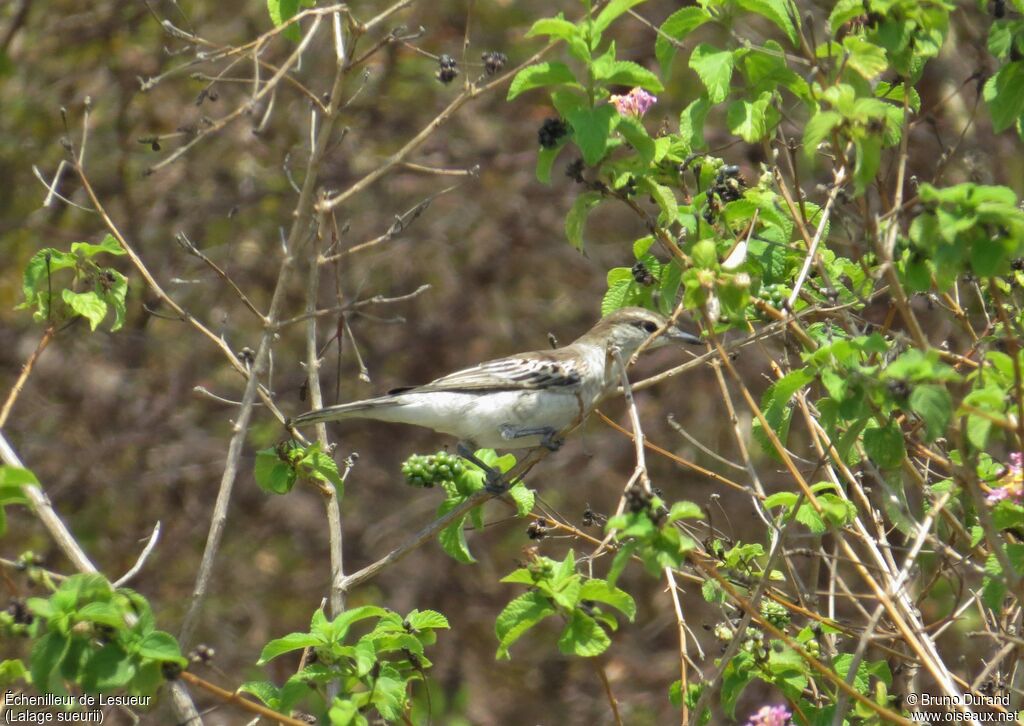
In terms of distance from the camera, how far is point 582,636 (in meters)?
3.89

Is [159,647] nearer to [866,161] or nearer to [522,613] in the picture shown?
[522,613]

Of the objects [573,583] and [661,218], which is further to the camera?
[661,218]

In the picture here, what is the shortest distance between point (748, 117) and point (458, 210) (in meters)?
8.32

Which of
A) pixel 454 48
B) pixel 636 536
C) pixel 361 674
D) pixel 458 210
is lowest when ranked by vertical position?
pixel 458 210

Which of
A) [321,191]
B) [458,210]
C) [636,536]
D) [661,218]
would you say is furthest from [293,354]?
[636,536]

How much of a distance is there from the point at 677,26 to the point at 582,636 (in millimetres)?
2170

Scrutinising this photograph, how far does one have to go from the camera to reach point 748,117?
13.8ft

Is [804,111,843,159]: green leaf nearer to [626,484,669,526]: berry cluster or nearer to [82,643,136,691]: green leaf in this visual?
[626,484,669,526]: berry cluster

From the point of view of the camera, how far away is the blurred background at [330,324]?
1077cm

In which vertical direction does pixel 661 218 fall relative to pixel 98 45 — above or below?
above

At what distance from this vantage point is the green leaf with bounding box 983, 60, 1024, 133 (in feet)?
13.2

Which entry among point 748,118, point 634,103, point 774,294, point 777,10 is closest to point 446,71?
point 634,103

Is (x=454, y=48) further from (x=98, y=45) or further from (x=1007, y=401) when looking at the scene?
(x=1007, y=401)

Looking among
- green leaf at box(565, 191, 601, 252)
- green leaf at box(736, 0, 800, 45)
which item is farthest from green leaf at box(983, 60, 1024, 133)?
green leaf at box(565, 191, 601, 252)
